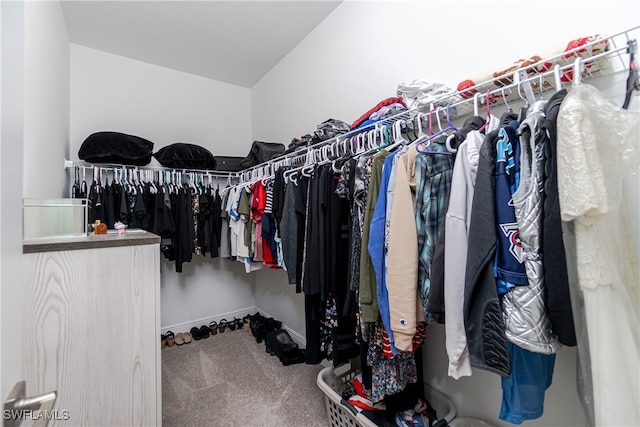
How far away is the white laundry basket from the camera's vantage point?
129 cm

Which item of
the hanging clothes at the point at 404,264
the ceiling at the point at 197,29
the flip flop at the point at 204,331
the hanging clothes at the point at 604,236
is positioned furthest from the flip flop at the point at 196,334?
the hanging clothes at the point at 604,236

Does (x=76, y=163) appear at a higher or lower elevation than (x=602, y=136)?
higher

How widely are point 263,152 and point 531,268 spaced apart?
221cm

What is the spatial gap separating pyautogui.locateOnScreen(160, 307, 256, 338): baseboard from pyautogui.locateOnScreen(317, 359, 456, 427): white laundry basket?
185 centimetres

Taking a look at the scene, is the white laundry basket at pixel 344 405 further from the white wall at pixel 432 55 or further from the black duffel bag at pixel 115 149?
the black duffel bag at pixel 115 149

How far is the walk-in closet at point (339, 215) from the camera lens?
1.90ft

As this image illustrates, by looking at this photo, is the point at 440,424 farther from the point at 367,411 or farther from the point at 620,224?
the point at 620,224

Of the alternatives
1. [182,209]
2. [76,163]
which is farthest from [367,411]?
[76,163]

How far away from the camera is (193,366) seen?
219 centimetres

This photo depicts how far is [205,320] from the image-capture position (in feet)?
9.73

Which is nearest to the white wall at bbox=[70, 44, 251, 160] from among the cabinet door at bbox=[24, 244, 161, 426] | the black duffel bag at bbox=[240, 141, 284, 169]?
the black duffel bag at bbox=[240, 141, 284, 169]

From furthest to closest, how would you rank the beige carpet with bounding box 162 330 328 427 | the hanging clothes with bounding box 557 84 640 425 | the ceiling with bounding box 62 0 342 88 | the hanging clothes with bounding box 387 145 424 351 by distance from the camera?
the ceiling with bounding box 62 0 342 88 → the beige carpet with bounding box 162 330 328 427 → the hanging clothes with bounding box 387 145 424 351 → the hanging clothes with bounding box 557 84 640 425

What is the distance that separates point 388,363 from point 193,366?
5.83ft

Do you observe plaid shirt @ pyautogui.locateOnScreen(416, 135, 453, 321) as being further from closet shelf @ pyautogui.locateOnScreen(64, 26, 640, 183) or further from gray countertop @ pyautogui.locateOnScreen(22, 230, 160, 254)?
gray countertop @ pyautogui.locateOnScreen(22, 230, 160, 254)
